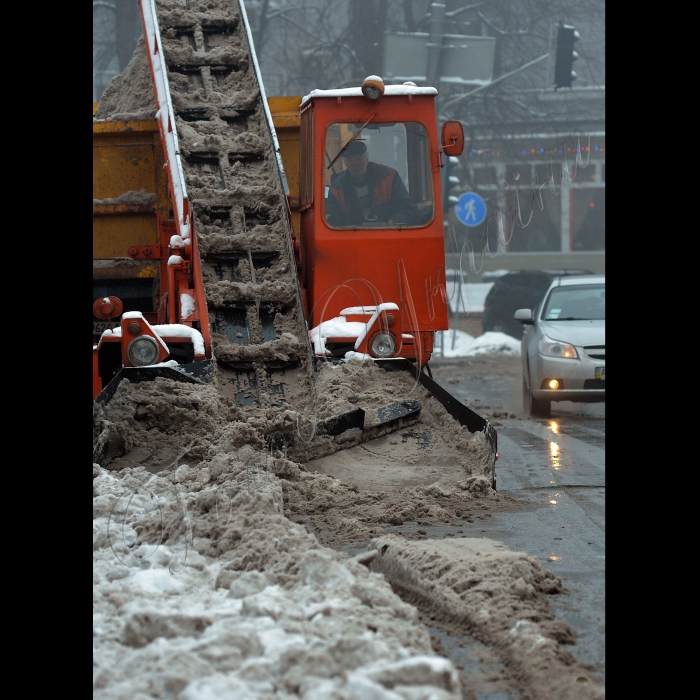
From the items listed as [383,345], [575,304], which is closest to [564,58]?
[575,304]

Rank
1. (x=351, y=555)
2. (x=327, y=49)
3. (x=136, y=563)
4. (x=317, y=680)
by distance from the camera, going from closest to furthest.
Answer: (x=317, y=680), (x=136, y=563), (x=351, y=555), (x=327, y=49)

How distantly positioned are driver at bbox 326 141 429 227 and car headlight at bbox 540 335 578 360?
15.3ft

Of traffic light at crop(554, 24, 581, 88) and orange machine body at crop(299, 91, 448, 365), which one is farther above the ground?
traffic light at crop(554, 24, 581, 88)

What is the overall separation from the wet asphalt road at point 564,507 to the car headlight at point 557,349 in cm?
77

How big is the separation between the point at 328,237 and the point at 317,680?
524 centimetres

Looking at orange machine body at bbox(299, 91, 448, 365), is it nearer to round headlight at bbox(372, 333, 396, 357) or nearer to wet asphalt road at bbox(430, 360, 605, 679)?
round headlight at bbox(372, 333, 396, 357)

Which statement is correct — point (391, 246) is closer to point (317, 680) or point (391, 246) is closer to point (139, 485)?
point (139, 485)

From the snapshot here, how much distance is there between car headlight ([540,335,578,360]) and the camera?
11945 millimetres

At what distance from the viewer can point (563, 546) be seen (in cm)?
502

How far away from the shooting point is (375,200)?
25.8 ft

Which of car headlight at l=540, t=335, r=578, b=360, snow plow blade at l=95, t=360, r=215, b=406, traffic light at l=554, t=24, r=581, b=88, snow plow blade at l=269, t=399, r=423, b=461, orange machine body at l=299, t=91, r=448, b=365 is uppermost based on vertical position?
traffic light at l=554, t=24, r=581, b=88

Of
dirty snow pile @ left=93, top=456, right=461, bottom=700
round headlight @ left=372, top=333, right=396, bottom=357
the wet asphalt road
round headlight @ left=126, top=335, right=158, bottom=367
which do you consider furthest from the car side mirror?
dirty snow pile @ left=93, top=456, right=461, bottom=700

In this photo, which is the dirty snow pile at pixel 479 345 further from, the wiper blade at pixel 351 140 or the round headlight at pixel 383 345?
the round headlight at pixel 383 345
